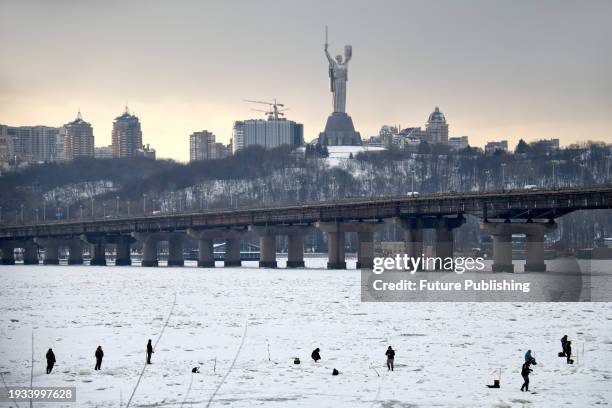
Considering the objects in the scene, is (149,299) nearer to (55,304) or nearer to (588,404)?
(55,304)

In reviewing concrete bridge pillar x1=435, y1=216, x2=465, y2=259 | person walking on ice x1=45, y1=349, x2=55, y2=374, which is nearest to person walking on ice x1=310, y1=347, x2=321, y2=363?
person walking on ice x1=45, y1=349, x2=55, y2=374

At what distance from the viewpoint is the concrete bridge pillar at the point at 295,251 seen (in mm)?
189625

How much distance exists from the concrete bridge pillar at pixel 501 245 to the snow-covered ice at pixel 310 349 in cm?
5039

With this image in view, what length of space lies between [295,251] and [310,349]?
130638 mm

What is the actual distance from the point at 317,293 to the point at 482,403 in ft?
203

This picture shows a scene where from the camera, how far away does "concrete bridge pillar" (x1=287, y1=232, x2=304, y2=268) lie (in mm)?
189625

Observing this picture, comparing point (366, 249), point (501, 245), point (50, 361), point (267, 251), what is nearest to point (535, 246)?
point (501, 245)

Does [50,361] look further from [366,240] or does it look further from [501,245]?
[366,240]

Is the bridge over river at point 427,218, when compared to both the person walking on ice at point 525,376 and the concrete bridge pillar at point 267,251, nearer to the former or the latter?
the concrete bridge pillar at point 267,251

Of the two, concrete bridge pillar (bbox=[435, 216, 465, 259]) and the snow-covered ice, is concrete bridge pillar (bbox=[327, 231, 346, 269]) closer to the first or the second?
concrete bridge pillar (bbox=[435, 216, 465, 259])

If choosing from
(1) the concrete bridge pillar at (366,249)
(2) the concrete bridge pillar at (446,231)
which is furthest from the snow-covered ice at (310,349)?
(1) the concrete bridge pillar at (366,249)

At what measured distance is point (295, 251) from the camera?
19100 cm

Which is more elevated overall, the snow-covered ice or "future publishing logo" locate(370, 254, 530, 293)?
"future publishing logo" locate(370, 254, 530, 293)

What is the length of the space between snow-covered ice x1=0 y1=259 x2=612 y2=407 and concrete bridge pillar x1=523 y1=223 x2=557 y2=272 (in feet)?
181
